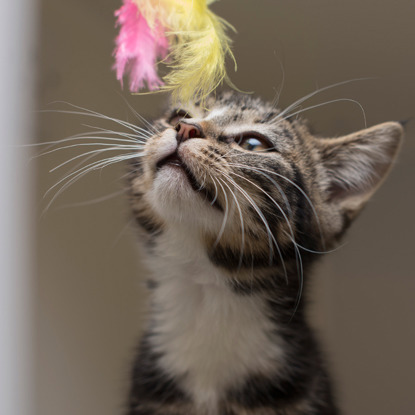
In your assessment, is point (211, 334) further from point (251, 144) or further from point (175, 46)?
point (175, 46)

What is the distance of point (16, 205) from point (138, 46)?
0.40 meters

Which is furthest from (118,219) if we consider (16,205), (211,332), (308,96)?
(308,96)

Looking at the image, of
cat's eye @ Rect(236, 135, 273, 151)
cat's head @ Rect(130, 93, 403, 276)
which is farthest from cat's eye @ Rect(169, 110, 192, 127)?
cat's eye @ Rect(236, 135, 273, 151)

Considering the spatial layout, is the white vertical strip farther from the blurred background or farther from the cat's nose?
the cat's nose

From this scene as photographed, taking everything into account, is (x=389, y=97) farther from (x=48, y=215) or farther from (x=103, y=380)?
(x=103, y=380)

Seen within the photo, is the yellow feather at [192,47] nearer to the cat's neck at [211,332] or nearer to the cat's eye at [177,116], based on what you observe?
the cat's eye at [177,116]

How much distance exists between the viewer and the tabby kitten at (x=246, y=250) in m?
0.68

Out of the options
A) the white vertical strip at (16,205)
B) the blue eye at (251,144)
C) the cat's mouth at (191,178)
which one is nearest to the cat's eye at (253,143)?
the blue eye at (251,144)

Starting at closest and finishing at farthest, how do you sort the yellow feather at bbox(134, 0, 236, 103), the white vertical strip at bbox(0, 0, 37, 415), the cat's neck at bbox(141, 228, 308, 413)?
the yellow feather at bbox(134, 0, 236, 103), the cat's neck at bbox(141, 228, 308, 413), the white vertical strip at bbox(0, 0, 37, 415)

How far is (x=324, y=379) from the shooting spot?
0.79 meters

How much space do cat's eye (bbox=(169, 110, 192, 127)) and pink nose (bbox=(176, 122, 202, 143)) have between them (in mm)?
85

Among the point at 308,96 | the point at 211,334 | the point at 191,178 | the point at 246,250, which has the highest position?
the point at 308,96

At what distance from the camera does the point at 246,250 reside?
711mm

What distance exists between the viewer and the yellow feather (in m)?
0.63
